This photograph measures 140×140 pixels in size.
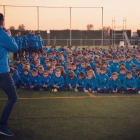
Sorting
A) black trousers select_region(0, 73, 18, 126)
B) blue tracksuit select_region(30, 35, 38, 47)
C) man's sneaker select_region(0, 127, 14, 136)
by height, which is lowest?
man's sneaker select_region(0, 127, 14, 136)

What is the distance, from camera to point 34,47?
16969 mm

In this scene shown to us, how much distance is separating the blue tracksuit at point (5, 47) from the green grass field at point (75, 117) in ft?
3.87

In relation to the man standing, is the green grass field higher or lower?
lower

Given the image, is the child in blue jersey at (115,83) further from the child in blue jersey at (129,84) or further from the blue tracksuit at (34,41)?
the blue tracksuit at (34,41)

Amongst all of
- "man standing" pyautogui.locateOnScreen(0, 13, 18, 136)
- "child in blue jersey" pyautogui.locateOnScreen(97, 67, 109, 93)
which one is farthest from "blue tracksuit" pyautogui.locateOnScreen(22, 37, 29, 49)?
"man standing" pyautogui.locateOnScreen(0, 13, 18, 136)

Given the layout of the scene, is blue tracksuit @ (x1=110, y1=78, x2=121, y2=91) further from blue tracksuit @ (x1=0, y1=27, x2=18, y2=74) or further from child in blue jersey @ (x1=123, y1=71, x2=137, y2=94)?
blue tracksuit @ (x1=0, y1=27, x2=18, y2=74)

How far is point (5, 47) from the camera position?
161 inches

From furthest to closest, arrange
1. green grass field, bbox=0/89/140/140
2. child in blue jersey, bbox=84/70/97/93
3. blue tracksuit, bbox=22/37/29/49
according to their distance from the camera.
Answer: blue tracksuit, bbox=22/37/29/49, child in blue jersey, bbox=84/70/97/93, green grass field, bbox=0/89/140/140

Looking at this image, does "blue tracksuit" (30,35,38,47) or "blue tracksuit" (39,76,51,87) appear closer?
"blue tracksuit" (39,76,51,87)

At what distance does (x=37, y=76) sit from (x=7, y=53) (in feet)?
15.6

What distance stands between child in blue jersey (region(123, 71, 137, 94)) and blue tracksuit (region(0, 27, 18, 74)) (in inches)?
206

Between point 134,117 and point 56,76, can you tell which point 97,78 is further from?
point 134,117

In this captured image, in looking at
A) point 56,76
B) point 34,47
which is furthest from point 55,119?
point 34,47

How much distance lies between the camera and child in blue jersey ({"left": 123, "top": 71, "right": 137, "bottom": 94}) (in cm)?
847
